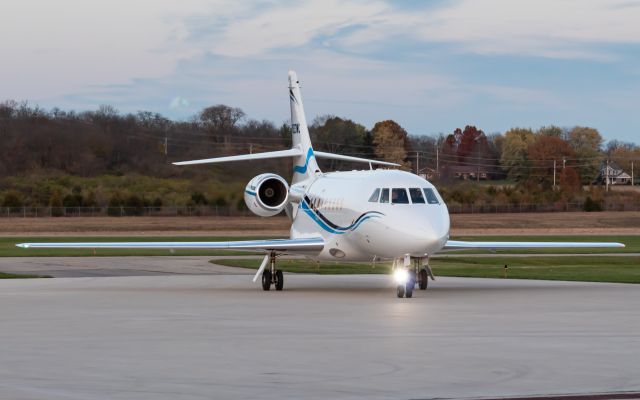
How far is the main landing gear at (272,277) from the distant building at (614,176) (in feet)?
365

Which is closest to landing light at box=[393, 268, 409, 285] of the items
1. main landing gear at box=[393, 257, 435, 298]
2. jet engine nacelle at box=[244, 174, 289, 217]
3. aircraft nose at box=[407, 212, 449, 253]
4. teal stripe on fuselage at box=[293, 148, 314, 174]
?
main landing gear at box=[393, 257, 435, 298]

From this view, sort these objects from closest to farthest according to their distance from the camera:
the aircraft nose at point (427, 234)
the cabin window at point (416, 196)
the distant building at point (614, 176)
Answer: the aircraft nose at point (427, 234), the cabin window at point (416, 196), the distant building at point (614, 176)

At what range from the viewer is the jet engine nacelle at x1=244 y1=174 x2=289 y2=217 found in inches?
1214

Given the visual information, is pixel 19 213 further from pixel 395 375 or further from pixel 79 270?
pixel 395 375

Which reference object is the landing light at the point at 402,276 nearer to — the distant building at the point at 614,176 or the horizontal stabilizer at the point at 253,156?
the horizontal stabilizer at the point at 253,156

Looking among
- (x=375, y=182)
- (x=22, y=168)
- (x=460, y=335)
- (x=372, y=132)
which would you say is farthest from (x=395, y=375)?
(x=372, y=132)

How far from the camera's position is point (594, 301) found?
23562mm

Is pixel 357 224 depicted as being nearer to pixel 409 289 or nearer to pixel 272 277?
pixel 409 289

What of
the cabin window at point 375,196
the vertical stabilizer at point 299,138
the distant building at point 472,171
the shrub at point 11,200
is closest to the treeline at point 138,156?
the shrub at point 11,200

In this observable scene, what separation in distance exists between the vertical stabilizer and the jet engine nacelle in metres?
2.90

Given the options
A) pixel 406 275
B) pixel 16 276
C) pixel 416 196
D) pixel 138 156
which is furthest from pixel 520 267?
pixel 138 156

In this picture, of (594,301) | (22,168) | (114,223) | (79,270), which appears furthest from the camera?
(22,168)

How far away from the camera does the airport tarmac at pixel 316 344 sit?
11352mm

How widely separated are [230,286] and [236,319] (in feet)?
37.4
